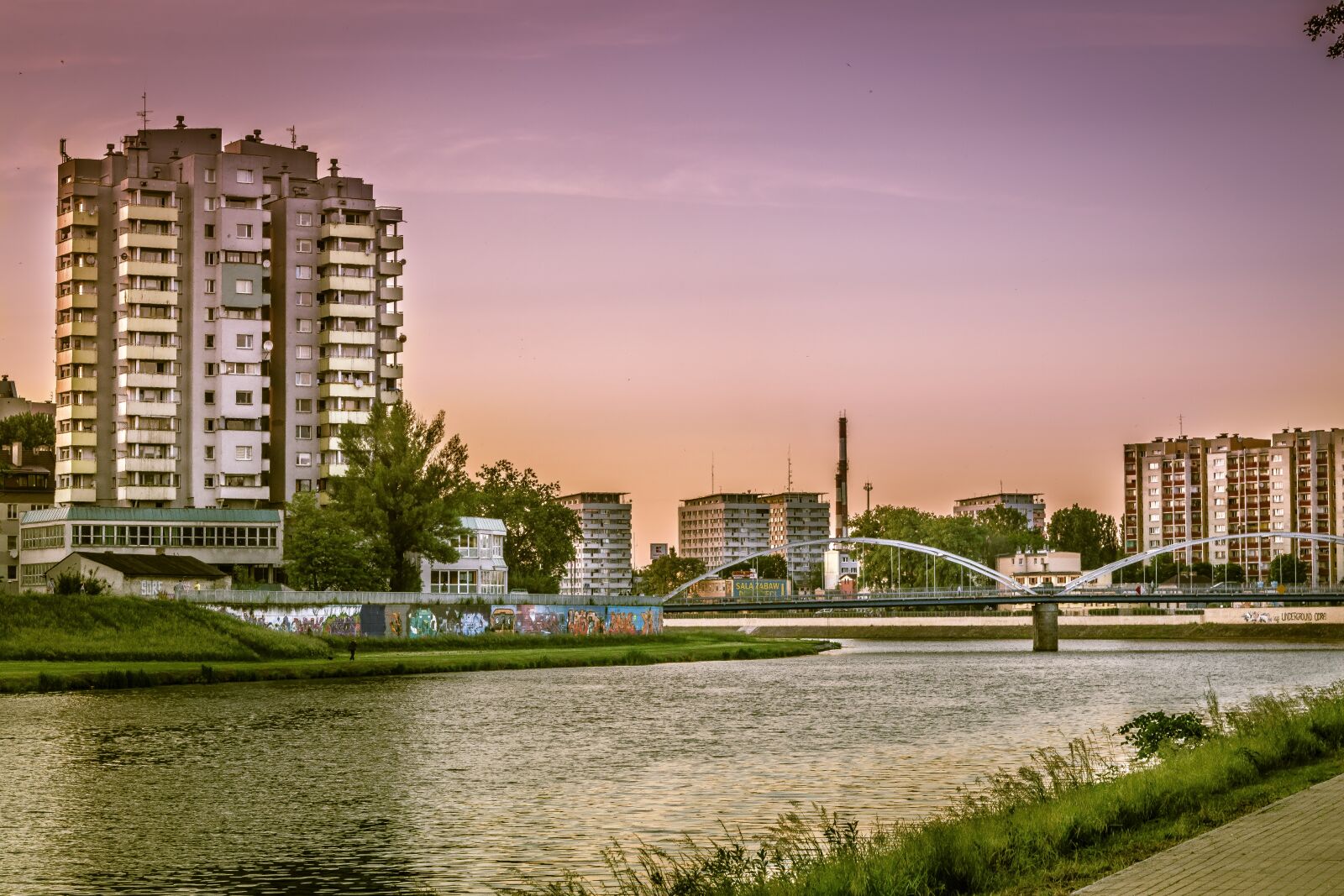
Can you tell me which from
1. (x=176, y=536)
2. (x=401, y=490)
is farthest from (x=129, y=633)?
(x=176, y=536)

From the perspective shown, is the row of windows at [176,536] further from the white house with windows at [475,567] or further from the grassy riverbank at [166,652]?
the grassy riverbank at [166,652]

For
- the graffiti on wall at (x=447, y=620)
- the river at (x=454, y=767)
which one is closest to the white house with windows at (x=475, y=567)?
the graffiti on wall at (x=447, y=620)

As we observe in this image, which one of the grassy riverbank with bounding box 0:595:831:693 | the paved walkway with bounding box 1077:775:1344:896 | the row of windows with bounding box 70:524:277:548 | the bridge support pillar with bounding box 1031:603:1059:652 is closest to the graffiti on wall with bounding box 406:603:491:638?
Result: the grassy riverbank with bounding box 0:595:831:693

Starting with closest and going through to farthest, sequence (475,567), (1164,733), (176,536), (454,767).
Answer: (1164,733) → (454,767) → (176,536) → (475,567)

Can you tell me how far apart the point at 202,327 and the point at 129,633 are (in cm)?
7699

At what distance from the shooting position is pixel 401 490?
128 m

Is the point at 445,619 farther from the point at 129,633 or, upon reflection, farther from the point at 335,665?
the point at 129,633

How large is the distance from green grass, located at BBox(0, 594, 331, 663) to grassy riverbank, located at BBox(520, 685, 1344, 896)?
6506cm

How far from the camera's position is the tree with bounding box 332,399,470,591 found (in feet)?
414

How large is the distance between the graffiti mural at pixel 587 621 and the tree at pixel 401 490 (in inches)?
605

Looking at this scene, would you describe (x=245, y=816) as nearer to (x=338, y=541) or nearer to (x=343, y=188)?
(x=338, y=541)

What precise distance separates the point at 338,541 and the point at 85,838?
101 metres

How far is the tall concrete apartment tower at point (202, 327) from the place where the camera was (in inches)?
6407

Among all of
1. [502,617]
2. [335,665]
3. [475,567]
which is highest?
[475,567]
